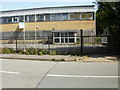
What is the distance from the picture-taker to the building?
36.5 metres

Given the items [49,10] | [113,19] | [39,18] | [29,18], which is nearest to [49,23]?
[39,18]

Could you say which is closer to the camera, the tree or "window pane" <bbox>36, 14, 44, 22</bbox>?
the tree

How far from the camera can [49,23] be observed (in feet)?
128

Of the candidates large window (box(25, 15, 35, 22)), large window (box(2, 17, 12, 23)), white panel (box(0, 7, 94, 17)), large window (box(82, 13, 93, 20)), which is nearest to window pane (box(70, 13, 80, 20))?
white panel (box(0, 7, 94, 17))

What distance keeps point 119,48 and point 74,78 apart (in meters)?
8.53

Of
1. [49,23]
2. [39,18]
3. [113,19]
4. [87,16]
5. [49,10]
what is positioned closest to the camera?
[113,19]

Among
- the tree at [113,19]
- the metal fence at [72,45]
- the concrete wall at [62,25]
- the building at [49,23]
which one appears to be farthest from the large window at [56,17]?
the tree at [113,19]

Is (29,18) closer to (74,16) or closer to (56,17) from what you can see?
(56,17)

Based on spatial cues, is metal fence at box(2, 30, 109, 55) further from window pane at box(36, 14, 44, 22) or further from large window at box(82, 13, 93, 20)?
large window at box(82, 13, 93, 20)

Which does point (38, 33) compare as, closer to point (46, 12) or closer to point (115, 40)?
point (46, 12)

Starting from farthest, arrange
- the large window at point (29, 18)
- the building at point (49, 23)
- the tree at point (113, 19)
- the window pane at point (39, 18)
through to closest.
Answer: the large window at point (29, 18), the window pane at point (39, 18), the building at point (49, 23), the tree at point (113, 19)

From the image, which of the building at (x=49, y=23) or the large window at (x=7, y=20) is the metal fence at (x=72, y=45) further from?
the large window at (x=7, y=20)

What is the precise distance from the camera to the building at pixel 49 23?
36500 mm

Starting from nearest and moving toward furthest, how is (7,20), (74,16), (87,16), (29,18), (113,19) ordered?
(113,19) < (87,16) < (74,16) < (29,18) < (7,20)
